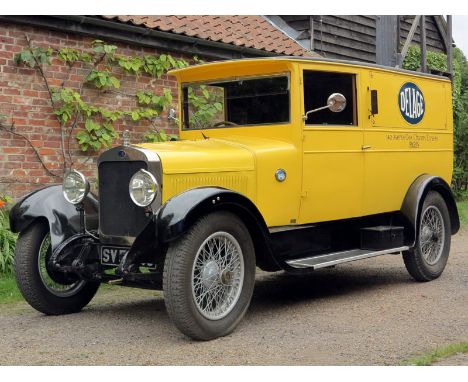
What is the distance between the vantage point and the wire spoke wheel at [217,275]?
5.33 metres

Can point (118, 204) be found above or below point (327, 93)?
below

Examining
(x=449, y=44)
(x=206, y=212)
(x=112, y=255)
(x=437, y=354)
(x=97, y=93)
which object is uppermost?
(x=449, y=44)

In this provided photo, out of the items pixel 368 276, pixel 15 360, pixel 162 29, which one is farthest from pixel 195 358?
pixel 162 29

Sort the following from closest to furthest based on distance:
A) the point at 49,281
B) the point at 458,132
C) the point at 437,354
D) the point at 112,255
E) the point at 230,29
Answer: the point at 437,354 → the point at 112,255 → the point at 49,281 → the point at 230,29 → the point at 458,132

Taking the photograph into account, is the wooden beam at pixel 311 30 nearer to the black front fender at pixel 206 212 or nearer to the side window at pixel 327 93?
the side window at pixel 327 93

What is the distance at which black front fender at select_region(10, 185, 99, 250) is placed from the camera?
239 inches

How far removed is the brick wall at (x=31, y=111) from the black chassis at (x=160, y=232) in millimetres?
2429

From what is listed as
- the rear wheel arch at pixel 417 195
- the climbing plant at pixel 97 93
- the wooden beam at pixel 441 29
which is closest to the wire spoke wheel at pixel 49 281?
the climbing plant at pixel 97 93

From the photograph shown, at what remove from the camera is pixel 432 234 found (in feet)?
25.5

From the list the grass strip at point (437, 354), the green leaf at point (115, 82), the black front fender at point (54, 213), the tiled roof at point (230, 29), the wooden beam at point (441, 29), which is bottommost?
the grass strip at point (437, 354)

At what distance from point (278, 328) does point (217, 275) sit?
2.03ft

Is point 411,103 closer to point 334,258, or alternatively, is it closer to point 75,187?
point 334,258

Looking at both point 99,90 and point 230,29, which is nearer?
point 99,90

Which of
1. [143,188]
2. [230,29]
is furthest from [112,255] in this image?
[230,29]
